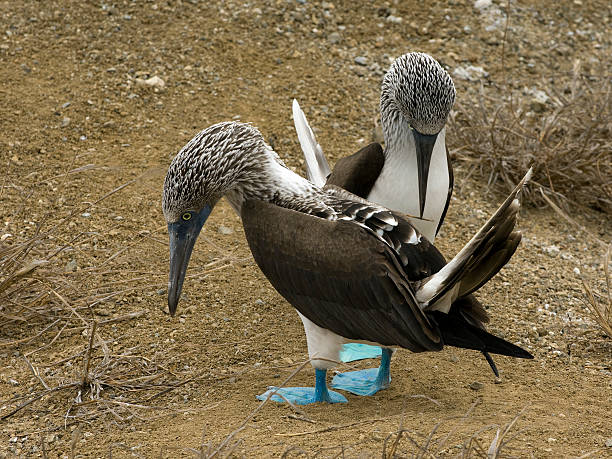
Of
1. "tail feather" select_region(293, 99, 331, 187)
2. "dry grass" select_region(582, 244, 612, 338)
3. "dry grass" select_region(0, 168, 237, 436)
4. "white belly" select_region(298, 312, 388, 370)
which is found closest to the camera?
"dry grass" select_region(0, 168, 237, 436)

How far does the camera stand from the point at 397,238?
410cm

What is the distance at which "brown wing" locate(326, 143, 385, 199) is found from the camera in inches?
200

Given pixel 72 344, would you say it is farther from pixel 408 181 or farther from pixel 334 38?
pixel 334 38

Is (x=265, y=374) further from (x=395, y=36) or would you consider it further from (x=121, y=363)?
(x=395, y=36)

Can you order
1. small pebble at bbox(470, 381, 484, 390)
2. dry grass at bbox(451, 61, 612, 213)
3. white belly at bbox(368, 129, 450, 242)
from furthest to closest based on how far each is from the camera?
1. dry grass at bbox(451, 61, 612, 213)
2. white belly at bbox(368, 129, 450, 242)
3. small pebble at bbox(470, 381, 484, 390)

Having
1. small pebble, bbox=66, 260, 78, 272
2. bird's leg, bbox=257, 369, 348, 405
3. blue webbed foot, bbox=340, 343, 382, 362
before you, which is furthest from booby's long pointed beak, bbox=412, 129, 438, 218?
small pebble, bbox=66, 260, 78, 272

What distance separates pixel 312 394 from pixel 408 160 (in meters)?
1.52

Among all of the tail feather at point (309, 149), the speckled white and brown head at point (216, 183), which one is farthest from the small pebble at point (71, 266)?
the tail feather at point (309, 149)

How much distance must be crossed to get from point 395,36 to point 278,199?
14.5 feet

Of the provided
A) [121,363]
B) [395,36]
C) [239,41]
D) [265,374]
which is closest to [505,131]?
[395,36]

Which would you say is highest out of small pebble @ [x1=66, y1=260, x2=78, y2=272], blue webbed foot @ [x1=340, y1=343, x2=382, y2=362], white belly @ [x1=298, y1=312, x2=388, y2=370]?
white belly @ [x1=298, y1=312, x2=388, y2=370]

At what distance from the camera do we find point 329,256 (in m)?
3.96

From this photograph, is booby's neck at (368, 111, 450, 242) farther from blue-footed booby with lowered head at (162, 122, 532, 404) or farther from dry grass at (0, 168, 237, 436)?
dry grass at (0, 168, 237, 436)

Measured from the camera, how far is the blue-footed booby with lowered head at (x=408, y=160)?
4867mm
